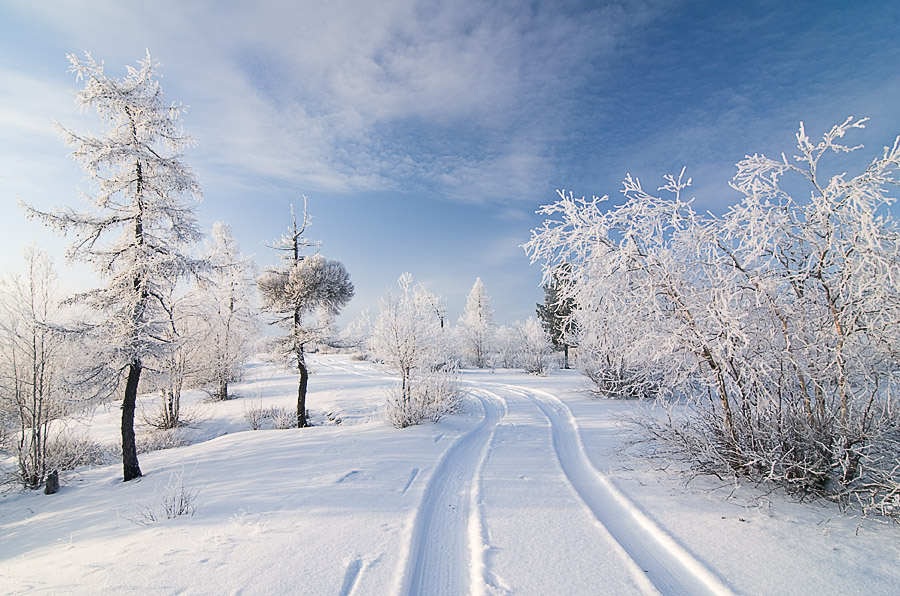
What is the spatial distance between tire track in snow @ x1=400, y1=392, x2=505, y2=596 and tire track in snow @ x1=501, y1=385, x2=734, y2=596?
1433 mm

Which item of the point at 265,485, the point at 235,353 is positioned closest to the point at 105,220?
the point at 265,485

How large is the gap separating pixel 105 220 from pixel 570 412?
42.5 ft

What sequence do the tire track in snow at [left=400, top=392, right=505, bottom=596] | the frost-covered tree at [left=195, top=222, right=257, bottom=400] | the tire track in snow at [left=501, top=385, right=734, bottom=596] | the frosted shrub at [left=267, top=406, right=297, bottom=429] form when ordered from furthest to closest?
the frost-covered tree at [left=195, top=222, right=257, bottom=400], the frosted shrub at [left=267, top=406, right=297, bottom=429], the tire track in snow at [left=400, top=392, right=505, bottom=596], the tire track in snow at [left=501, top=385, right=734, bottom=596]

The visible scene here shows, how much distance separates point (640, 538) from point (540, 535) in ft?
3.29

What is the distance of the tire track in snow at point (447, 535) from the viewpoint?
3.30 metres

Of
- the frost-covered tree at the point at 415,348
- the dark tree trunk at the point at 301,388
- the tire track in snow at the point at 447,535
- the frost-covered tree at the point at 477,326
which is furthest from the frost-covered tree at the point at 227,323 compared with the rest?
the frost-covered tree at the point at 477,326

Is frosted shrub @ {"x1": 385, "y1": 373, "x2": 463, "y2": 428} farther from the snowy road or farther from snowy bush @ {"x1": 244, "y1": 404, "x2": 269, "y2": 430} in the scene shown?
snowy bush @ {"x1": 244, "y1": 404, "x2": 269, "y2": 430}

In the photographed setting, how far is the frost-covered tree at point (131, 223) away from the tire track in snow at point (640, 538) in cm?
917

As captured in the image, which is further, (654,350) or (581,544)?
(654,350)

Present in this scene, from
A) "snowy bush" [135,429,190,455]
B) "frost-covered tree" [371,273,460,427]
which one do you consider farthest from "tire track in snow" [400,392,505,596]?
"snowy bush" [135,429,190,455]

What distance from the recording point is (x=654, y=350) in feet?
16.3

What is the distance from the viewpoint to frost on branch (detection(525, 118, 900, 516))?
398 centimetres

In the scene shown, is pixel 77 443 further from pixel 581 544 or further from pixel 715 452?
pixel 715 452

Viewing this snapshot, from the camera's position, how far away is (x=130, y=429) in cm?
892
